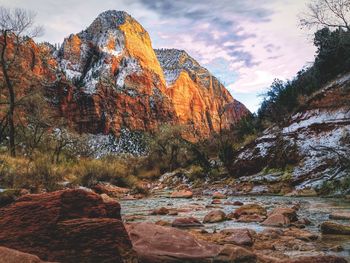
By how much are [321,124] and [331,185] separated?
171 inches

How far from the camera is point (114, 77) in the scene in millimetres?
116812

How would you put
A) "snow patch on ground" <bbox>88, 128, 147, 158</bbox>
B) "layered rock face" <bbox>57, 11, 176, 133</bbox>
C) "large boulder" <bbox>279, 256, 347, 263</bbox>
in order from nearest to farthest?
"large boulder" <bbox>279, 256, 347, 263</bbox> → "snow patch on ground" <bbox>88, 128, 147, 158</bbox> → "layered rock face" <bbox>57, 11, 176, 133</bbox>

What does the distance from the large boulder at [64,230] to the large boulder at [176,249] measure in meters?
0.51

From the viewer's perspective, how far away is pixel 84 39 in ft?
457

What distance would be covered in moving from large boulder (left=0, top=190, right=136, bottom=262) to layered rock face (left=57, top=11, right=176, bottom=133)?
91.1 metres

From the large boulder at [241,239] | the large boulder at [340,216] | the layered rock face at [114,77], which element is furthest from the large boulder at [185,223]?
the layered rock face at [114,77]

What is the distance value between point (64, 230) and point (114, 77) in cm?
11590

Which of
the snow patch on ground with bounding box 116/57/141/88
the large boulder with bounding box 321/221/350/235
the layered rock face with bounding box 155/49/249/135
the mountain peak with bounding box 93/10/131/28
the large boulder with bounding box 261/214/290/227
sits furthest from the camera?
the layered rock face with bounding box 155/49/249/135

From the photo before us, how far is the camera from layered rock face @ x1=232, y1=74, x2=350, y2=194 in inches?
558

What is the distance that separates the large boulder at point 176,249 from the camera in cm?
416

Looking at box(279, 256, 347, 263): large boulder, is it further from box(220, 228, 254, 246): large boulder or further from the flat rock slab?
box(220, 228, 254, 246): large boulder

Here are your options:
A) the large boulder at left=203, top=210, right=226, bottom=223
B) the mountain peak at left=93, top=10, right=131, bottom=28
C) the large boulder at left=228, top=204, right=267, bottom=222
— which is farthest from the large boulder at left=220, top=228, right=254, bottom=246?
the mountain peak at left=93, top=10, right=131, bottom=28

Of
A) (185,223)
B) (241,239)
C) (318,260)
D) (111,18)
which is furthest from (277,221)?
(111,18)

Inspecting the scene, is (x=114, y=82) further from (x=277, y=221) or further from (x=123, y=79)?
(x=277, y=221)
